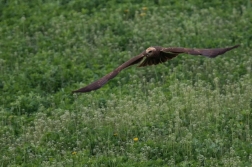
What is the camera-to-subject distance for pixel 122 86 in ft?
47.8

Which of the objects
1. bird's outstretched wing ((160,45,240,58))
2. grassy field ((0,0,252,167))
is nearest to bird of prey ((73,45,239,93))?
bird's outstretched wing ((160,45,240,58))

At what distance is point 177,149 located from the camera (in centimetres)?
1237

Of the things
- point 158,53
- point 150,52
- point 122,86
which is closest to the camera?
point 150,52

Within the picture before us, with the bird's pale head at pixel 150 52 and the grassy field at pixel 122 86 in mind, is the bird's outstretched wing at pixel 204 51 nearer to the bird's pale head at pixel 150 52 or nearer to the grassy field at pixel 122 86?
the bird's pale head at pixel 150 52

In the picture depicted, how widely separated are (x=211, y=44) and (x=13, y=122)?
3704 mm

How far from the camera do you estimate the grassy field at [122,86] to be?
1248 cm

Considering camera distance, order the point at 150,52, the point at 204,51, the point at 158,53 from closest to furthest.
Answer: the point at 204,51, the point at 150,52, the point at 158,53

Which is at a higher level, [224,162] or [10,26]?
[10,26]

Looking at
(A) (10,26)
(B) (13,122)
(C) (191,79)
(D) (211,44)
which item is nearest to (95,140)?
(B) (13,122)

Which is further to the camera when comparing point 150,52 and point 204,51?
point 150,52

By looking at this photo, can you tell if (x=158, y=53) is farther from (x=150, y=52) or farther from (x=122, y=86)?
(x=122, y=86)

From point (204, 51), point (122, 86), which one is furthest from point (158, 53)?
point (122, 86)

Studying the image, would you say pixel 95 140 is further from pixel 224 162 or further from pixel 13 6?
pixel 13 6

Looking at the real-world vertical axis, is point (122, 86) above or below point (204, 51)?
below
